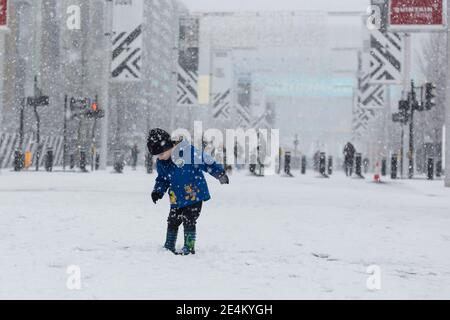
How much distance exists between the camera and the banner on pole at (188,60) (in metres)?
28.2

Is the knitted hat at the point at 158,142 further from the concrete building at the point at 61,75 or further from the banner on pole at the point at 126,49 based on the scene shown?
the concrete building at the point at 61,75

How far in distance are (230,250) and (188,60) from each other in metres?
22.8

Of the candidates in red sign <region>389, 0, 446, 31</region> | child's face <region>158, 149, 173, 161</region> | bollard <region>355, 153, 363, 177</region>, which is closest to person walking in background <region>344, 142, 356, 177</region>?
bollard <region>355, 153, 363, 177</region>

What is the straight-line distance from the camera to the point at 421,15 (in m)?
16.9

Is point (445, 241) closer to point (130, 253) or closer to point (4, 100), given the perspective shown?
point (130, 253)

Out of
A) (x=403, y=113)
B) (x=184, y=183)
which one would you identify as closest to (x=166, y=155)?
(x=184, y=183)

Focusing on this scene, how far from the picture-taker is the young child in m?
6.14

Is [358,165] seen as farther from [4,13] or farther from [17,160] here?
[4,13]

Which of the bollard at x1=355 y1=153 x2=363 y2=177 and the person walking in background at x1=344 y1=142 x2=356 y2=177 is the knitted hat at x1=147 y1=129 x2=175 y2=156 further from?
the person walking in background at x1=344 y1=142 x2=356 y2=177

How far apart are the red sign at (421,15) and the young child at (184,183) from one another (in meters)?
12.1

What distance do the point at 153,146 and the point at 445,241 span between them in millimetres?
3410

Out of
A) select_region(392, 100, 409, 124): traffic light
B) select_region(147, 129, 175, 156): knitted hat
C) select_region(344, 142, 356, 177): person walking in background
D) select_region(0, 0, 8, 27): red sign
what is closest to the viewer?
select_region(147, 129, 175, 156): knitted hat

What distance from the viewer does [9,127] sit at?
29.2m
